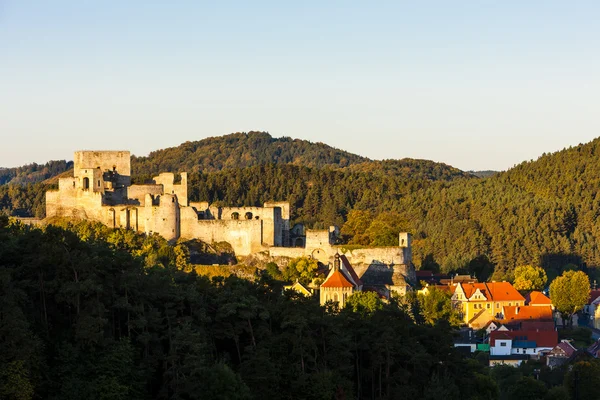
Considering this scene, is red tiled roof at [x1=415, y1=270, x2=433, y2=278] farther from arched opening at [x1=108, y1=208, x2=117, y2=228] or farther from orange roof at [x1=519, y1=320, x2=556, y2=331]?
arched opening at [x1=108, y1=208, x2=117, y2=228]

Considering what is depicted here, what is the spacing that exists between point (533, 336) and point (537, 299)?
392 inches

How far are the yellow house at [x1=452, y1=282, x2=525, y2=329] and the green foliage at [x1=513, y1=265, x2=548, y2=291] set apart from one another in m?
6.51

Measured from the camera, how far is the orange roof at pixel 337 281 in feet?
207

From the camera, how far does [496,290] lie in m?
82.3

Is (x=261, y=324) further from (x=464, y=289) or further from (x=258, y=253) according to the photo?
(x=464, y=289)

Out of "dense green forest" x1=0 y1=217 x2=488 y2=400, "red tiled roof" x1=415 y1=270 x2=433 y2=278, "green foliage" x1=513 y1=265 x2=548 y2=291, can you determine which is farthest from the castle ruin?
"green foliage" x1=513 y1=265 x2=548 y2=291

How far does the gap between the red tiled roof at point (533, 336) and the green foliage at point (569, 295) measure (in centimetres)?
1036

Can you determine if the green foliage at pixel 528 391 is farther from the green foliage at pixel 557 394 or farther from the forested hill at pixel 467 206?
the forested hill at pixel 467 206

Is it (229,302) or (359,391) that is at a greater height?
(229,302)

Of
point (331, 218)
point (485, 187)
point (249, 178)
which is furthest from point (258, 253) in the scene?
point (485, 187)

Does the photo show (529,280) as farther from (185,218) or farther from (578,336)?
(185,218)

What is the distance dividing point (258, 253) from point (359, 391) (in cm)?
2473

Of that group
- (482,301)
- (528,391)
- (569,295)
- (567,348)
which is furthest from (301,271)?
(569,295)

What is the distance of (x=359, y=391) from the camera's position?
44062mm
